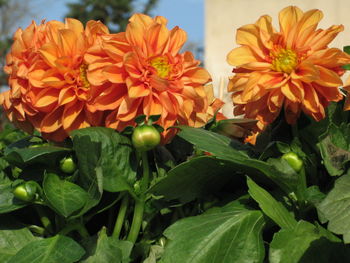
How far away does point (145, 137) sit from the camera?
81 centimetres

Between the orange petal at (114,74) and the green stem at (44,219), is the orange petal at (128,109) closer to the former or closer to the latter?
the orange petal at (114,74)

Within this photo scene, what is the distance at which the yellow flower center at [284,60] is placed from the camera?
2.76 feet

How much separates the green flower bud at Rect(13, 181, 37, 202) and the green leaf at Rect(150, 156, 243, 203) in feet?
0.59

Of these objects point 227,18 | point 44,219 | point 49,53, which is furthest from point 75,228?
point 227,18

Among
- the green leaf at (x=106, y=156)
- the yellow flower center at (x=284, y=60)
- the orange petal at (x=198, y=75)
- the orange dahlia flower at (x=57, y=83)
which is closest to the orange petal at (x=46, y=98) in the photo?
the orange dahlia flower at (x=57, y=83)

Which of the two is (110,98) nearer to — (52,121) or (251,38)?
(52,121)

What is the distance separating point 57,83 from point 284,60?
37 centimetres

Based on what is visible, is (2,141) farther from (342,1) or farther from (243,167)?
(342,1)

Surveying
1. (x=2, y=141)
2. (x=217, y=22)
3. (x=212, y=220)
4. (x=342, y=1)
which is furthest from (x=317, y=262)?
(x=217, y=22)

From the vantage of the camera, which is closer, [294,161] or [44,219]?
[294,161]

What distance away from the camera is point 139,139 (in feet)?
2.66

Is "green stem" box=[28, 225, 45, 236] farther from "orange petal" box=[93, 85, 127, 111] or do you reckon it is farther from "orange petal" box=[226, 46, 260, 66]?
"orange petal" box=[226, 46, 260, 66]

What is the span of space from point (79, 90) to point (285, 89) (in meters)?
0.34

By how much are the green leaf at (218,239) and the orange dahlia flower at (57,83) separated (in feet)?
0.85
